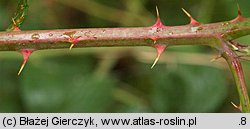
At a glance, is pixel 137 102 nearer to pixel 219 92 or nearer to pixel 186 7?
pixel 219 92

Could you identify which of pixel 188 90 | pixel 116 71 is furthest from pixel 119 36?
pixel 116 71

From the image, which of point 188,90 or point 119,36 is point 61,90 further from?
point 119,36

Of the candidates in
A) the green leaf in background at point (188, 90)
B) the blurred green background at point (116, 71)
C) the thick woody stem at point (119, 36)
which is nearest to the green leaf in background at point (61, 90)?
the blurred green background at point (116, 71)

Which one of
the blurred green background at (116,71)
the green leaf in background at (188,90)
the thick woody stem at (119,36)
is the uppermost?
the blurred green background at (116,71)

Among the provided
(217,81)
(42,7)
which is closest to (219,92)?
(217,81)

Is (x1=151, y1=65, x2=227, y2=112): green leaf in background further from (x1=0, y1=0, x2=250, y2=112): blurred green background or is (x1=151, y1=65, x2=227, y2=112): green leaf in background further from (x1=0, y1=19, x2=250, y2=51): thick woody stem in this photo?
(x1=0, y1=19, x2=250, y2=51): thick woody stem

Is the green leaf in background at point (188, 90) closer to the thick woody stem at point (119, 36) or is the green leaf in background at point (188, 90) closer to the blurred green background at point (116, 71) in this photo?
the blurred green background at point (116, 71)

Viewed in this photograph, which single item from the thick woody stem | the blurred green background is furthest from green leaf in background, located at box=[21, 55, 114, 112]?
the thick woody stem

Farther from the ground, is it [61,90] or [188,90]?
[61,90]

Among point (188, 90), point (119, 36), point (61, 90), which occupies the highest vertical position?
point (61, 90)
